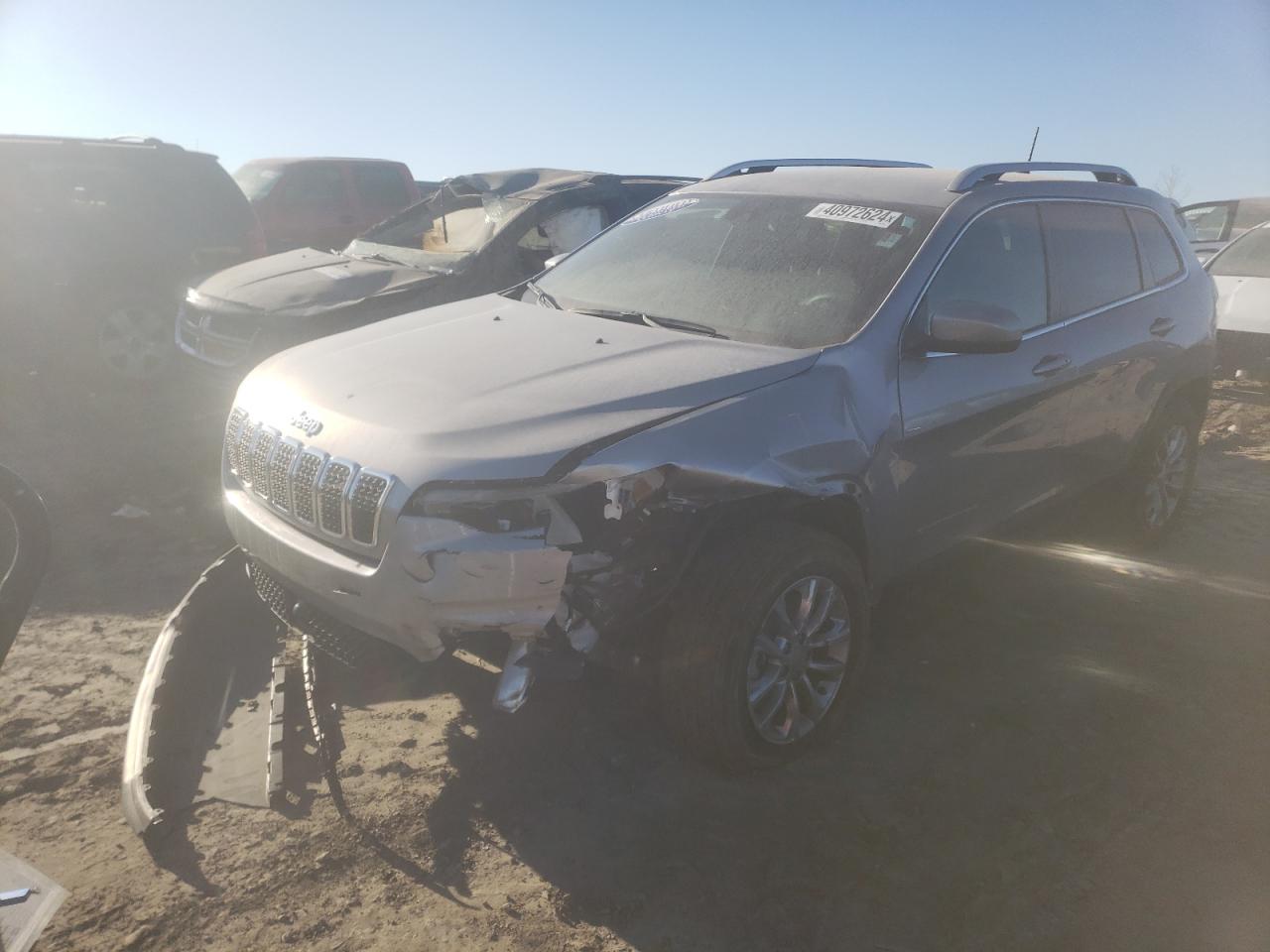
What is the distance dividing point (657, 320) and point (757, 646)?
1.30 metres

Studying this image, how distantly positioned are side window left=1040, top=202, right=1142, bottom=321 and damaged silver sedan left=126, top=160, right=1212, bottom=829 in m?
0.03

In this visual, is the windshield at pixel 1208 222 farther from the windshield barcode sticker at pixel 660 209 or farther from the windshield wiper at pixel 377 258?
the windshield barcode sticker at pixel 660 209

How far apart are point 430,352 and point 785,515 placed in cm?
132

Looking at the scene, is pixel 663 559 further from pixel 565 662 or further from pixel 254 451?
pixel 254 451

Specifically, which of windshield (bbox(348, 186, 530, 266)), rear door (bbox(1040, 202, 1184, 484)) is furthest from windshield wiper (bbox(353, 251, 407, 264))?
rear door (bbox(1040, 202, 1184, 484))

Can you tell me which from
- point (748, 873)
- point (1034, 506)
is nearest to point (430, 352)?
point (748, 873)

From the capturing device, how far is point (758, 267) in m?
3.55

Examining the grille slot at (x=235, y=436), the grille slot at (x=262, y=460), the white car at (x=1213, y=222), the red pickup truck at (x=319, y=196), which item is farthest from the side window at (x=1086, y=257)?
the red pickup truck at (x=319, y=196)

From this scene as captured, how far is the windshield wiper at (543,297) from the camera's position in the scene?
3880 mm

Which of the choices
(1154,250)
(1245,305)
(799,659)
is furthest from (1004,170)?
(1245,305)

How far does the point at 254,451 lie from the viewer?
3.02 m

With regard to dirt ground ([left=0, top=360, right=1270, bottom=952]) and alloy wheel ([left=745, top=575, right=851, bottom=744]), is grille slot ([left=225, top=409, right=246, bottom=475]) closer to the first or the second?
dirt ground ([left=0, top=360, right=1270, bottom=952])

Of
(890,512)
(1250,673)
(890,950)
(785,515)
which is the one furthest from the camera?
(1250,673)

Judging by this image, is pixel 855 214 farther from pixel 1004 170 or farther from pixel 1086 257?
pixel 1086 257
